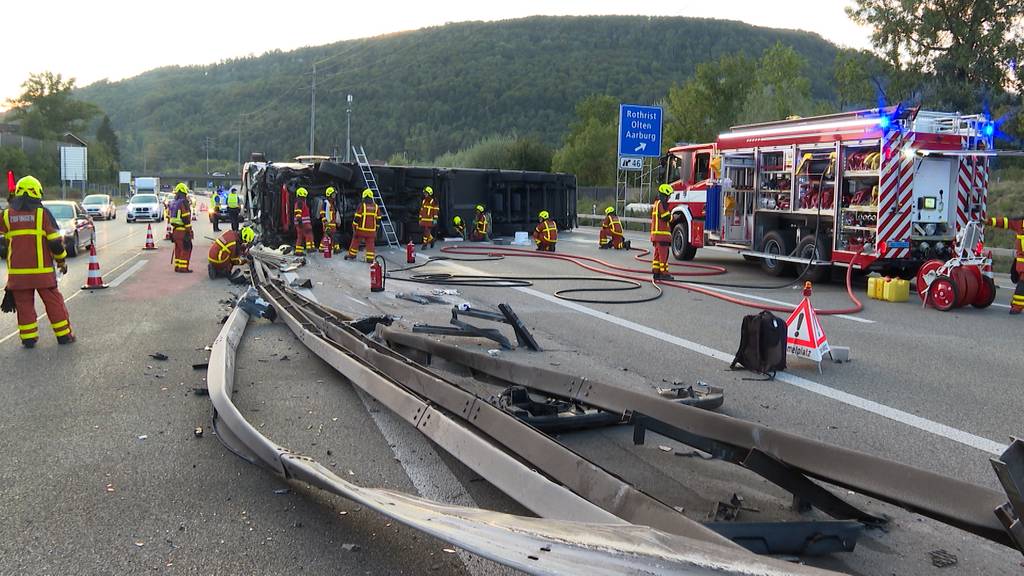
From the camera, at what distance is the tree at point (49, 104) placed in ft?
336

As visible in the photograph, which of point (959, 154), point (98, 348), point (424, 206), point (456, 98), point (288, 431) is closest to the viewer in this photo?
point (288, 431)

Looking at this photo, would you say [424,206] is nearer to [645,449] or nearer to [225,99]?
[645,449]

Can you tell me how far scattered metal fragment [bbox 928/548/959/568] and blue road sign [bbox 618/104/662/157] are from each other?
93.9 feet

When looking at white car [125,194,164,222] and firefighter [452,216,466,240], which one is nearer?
firefighter [452,216,466,240]

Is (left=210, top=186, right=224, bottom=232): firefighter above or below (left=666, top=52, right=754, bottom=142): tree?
below

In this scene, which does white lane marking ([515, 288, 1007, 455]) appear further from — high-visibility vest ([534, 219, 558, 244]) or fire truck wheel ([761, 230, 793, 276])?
high-visibility vest ([534, 219, 558, 244])

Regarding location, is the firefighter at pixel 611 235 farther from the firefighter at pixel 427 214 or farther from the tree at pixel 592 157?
the tree at pixel 592 157

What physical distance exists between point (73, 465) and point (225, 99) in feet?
537

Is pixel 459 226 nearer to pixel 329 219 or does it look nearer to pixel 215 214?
pixel 329 219

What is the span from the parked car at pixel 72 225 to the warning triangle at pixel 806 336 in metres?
16.2

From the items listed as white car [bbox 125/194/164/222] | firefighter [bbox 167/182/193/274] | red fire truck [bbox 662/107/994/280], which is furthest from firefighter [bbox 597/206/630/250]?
white car [bbox 125/194/164/222]

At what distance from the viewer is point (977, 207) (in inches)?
538

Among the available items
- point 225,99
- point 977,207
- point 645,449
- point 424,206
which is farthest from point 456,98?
point 645,449

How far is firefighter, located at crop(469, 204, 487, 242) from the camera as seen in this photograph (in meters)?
25.2
